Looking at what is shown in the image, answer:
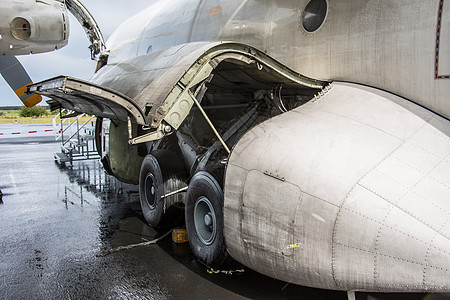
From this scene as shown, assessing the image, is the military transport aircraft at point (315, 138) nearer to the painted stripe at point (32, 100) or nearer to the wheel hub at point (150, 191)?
the wheel hub at point (150, 191)

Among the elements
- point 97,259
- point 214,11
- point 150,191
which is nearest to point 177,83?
point 214,11

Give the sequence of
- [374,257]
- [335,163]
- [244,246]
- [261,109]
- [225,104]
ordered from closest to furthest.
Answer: [374,257]
[335,163]
[244,246]
[261,109]
[225,104]

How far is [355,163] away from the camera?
373 cm

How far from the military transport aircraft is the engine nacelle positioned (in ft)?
8.77

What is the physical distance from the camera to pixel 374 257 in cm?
337

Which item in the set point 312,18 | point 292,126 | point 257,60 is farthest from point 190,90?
point 312,18

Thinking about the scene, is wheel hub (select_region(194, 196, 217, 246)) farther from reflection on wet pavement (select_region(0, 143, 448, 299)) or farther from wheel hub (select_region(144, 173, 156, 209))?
wheel hub (select_region(144, 173, 156, 209))

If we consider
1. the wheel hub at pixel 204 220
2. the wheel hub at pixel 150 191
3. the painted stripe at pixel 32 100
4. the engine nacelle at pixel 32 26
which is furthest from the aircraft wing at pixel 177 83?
the painted stripe at pixel 32 100

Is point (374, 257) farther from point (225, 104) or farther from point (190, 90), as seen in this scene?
point (225, 104)

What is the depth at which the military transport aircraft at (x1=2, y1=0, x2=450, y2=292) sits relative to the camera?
3.43 meters

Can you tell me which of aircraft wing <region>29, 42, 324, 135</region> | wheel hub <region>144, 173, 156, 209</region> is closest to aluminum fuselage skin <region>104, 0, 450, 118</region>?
aircraft wing <region>29, 42, 324, 135</region>

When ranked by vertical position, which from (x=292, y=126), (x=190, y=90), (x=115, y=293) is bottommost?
(x=115, y=293)

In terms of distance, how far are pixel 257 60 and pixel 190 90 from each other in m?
1.02

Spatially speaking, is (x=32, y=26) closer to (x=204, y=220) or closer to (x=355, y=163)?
(x=204, y=220)
